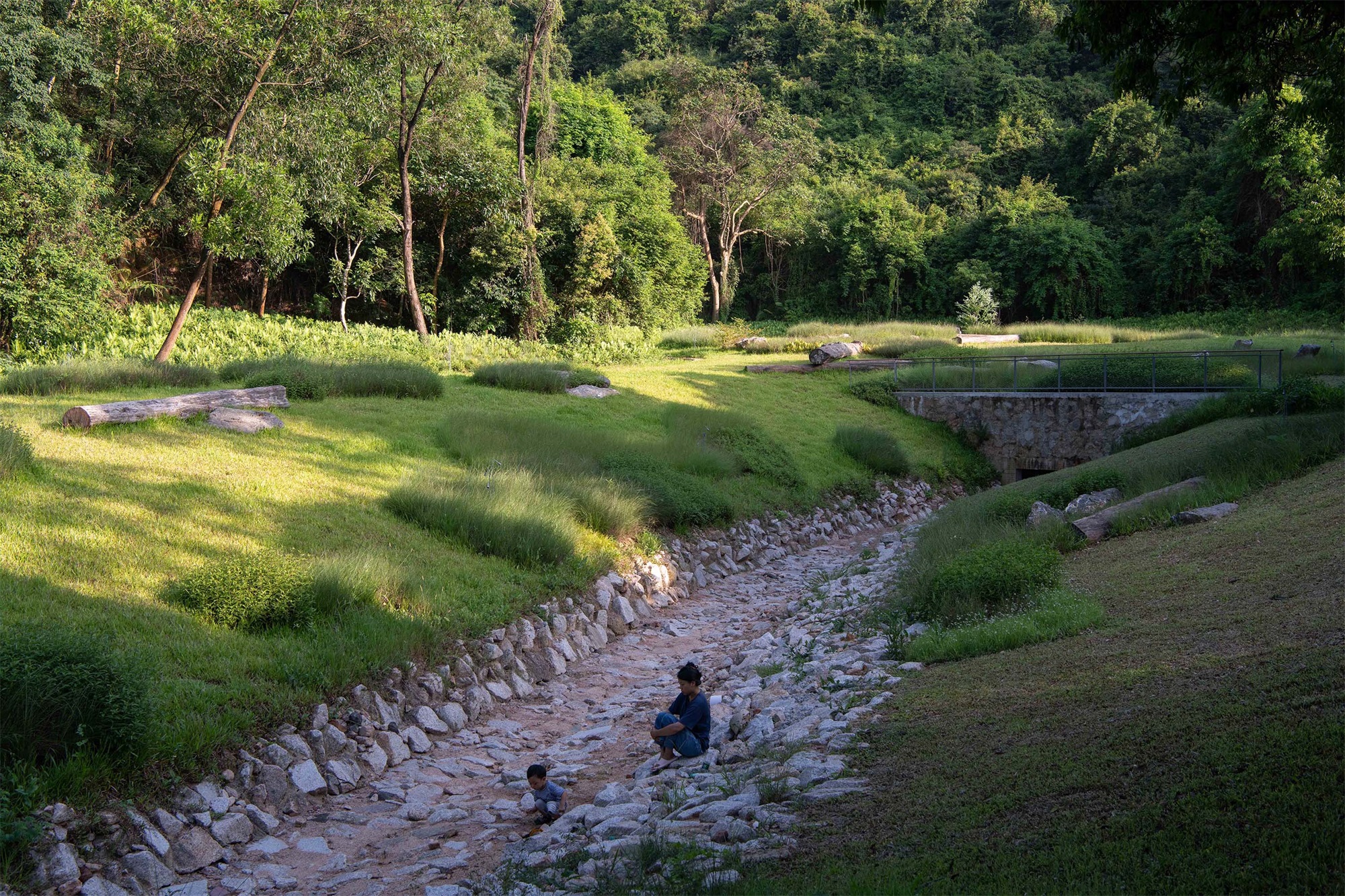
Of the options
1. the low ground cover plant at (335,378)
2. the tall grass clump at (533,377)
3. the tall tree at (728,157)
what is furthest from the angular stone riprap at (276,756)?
the tall tree at (728,157)

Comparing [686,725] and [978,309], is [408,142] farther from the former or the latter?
[686,725]

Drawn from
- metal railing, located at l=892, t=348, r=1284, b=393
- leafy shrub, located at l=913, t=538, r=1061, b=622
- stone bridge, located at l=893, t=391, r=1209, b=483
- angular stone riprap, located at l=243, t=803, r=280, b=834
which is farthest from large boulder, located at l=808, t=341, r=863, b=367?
angular stone riprap, located at l=243, t=803, r=280, b=834

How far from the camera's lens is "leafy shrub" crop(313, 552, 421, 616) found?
8492 mm

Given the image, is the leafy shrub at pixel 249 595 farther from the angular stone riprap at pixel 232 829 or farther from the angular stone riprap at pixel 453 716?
the angular stone riprap at pixel 232 829

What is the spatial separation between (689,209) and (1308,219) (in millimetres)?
31906

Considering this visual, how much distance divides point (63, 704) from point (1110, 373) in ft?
78.3

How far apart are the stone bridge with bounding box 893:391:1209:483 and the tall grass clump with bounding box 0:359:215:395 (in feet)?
60.9

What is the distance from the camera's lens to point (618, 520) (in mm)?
13320

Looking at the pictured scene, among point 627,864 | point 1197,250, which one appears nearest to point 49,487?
point 627,864

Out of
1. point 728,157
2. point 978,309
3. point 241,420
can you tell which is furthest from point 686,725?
point 728,157

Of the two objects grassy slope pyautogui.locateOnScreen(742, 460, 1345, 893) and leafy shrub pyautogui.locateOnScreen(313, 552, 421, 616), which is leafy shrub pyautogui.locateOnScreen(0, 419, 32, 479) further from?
grassy slope pyautogui.locateOnScreen(742, 460, 1345, 893)

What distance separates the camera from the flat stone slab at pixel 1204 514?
35.0ft

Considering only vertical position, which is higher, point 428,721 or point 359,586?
point 359,586

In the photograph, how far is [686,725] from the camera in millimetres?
7121
